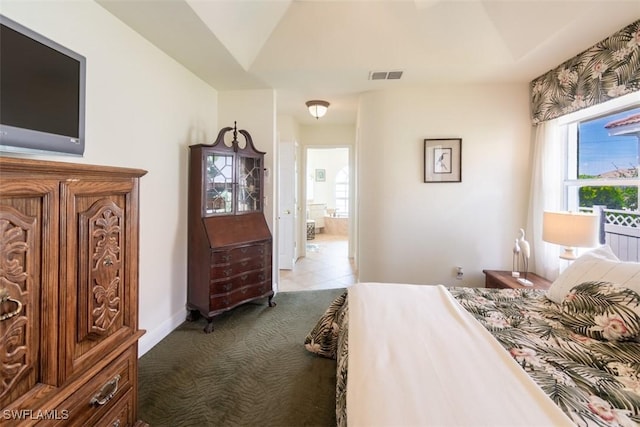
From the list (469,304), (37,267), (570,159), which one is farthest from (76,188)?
(570,159)

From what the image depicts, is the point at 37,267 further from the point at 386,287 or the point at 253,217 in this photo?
the point at 253,217

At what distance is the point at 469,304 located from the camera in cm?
173

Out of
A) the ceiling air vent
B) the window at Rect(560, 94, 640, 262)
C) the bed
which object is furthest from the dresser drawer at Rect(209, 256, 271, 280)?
the window at Rect(560, 94, 640, 262)

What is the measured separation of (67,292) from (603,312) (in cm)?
225

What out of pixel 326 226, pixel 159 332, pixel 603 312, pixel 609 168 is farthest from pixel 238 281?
pixel 326 226

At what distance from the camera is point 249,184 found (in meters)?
3.16

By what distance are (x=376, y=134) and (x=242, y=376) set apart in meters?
2.72

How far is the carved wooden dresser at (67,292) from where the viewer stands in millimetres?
858

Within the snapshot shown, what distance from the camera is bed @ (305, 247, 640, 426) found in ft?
2.89

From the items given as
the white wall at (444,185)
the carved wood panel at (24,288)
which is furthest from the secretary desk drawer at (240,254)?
the carved wood panel at (24,288)

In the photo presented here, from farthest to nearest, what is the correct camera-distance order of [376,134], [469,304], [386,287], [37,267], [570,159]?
[376,134], [570,159], [386,287], [469,304], [37,267]

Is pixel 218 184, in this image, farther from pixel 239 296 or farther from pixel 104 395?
pixel 104 395

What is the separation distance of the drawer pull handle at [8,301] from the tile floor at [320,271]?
3.03 metres

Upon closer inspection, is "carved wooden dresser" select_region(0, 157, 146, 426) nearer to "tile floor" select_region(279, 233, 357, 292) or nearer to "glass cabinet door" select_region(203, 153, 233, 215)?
"glass cabinet door" select_region(203, 153, 233, 215)
